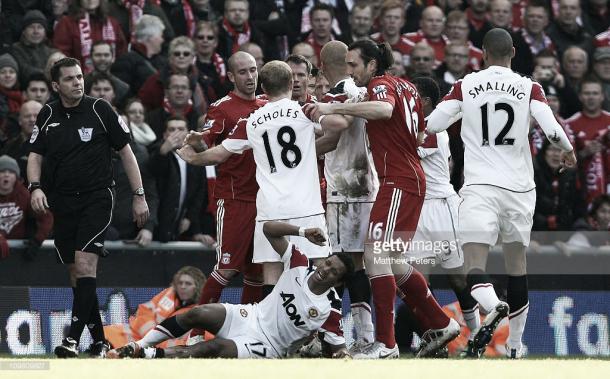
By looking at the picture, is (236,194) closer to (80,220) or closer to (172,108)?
(80,220)

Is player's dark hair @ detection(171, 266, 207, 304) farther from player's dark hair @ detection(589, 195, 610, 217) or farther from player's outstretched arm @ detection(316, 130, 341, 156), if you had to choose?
player's dark hair @ detection(589, 195, 610, 217)

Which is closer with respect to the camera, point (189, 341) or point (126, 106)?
point (189, 341)

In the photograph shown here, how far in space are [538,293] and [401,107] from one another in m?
4.45

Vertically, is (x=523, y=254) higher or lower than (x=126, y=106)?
lower

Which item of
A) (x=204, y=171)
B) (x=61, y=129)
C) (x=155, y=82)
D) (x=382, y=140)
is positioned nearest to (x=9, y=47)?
(x=155, y=82)

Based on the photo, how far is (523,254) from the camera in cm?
1308

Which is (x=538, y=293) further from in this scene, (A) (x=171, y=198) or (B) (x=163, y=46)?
(B) (x=163, y=46)

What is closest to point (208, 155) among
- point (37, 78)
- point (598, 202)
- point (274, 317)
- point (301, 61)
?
point (274, 317)

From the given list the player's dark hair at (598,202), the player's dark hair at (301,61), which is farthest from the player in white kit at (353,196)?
the player's dark hair at (598,202)

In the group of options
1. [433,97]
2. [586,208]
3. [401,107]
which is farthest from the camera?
[586,208]

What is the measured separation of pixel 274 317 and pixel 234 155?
203cm

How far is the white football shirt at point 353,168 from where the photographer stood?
13.3 m

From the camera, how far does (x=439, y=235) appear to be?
14.5 meters

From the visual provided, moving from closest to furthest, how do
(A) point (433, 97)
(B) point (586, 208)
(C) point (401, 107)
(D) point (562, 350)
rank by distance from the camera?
1. (C) point (401, 107)
2. (A) point (433, 97)
3. (D) point (562, 350)
4. (B) point (586, 208)
